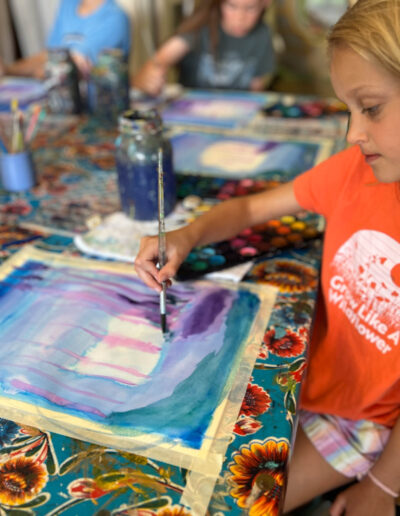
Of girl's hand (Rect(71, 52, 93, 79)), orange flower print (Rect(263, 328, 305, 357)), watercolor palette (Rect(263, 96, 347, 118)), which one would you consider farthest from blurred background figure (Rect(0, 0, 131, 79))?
orange flower print (Rect(263, 328, 305, 357))

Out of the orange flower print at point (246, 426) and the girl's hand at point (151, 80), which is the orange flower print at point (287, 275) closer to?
the orange flower print at point (246, 426)

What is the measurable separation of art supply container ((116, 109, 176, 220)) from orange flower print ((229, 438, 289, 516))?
20.8 inches

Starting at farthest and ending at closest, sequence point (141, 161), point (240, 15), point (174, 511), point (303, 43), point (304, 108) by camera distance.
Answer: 1. point (303, 43)
2. point (240, 15)
3. point (304, 108)
4. point (141, 161)
5. point (174, 511)

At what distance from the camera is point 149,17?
319 centimetres

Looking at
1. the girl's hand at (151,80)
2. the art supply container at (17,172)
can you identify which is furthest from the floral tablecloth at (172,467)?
the girl's hand at (151,80)

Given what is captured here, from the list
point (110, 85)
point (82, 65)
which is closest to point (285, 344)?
point (110, 85)

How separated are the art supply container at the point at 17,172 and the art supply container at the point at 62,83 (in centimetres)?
46

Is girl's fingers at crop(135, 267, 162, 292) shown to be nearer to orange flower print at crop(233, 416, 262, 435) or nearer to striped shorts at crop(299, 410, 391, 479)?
orange flower print at crop(233, 416, 262, 435)

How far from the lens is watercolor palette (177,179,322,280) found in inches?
30.4

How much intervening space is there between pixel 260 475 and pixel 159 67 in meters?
1.54

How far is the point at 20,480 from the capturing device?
463 mm

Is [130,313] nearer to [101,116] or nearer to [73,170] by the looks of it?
[73,170]

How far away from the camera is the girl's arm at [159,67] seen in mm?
1636

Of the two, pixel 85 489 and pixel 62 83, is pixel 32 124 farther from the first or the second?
pixel 85 489
